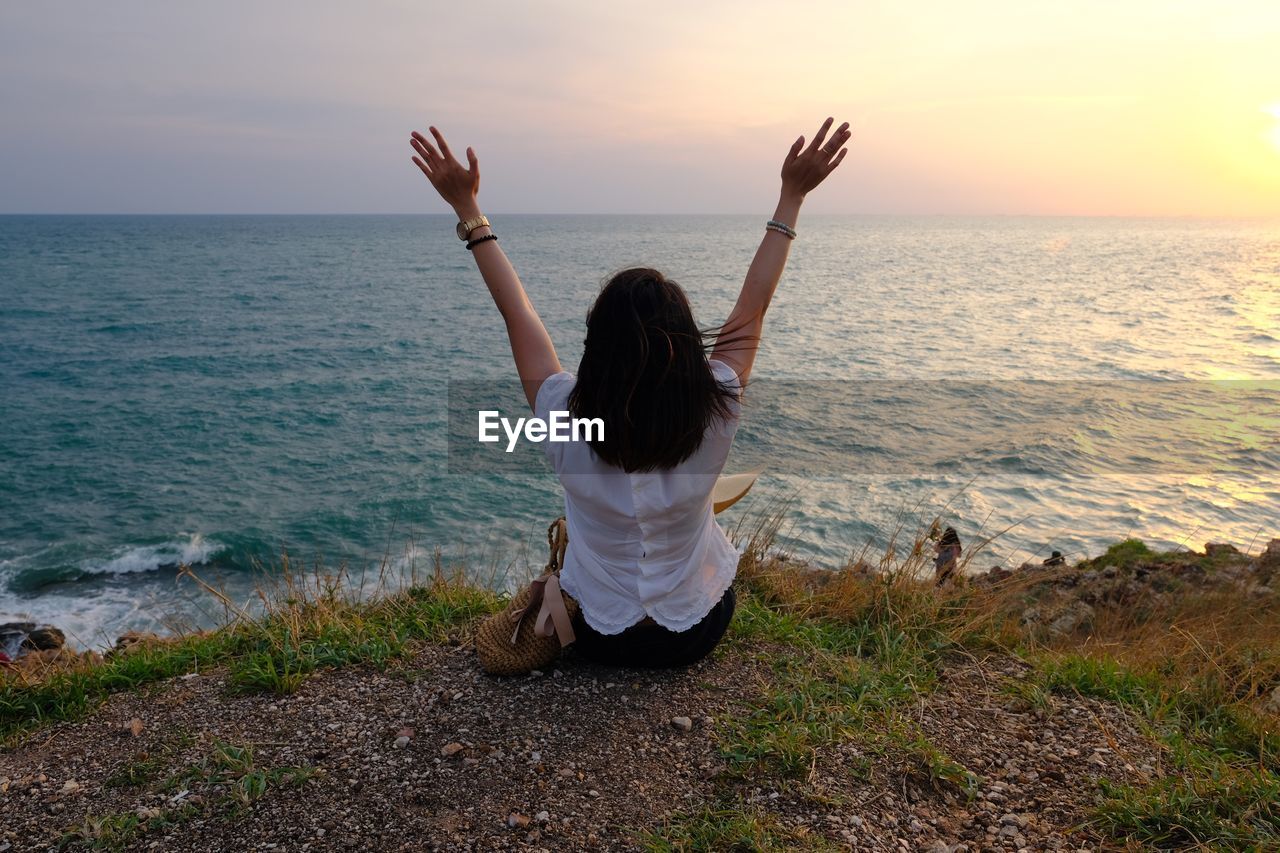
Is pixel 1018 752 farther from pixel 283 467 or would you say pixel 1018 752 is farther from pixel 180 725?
pixel 283 467

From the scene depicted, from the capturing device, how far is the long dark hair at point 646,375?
281 cm

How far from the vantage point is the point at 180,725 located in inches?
145

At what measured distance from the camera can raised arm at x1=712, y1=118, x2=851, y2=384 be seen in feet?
10.6

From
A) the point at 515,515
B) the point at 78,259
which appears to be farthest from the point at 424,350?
the point at 78,259

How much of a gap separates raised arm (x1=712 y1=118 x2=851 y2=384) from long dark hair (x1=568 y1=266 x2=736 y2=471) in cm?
25

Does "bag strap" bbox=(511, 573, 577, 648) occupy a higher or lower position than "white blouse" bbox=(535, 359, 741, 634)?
lower

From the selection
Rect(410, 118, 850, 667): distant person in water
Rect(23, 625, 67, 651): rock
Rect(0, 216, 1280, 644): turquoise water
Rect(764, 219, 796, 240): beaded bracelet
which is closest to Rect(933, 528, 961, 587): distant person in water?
Rect(410, 118, 850, 667): distant person in water

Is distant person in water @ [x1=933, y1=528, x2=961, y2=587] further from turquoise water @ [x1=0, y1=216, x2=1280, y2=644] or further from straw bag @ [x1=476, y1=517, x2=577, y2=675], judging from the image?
turquoise water @ [x1=0, y1=216, x2=1280, y2=644]

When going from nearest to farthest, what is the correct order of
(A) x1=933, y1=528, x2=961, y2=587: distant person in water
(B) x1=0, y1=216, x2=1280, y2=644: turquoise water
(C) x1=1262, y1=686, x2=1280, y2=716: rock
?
(C) x1=1262, y1=686, x2=1280, y2=716: rock, (A) x1=933, y1=528, x2=961, y2=587: distant person in water, (B) x1=0, y1=216, x2=1280, y2=644: turquoise water

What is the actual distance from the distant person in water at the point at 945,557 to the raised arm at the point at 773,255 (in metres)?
2.80

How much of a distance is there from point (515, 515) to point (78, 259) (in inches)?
3354

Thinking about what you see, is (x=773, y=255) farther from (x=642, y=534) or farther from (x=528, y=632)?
(x=528, y=632)

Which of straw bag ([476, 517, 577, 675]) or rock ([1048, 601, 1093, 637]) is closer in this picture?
straw bag ([476, 517, 577, 675])

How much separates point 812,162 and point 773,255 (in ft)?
1.68
